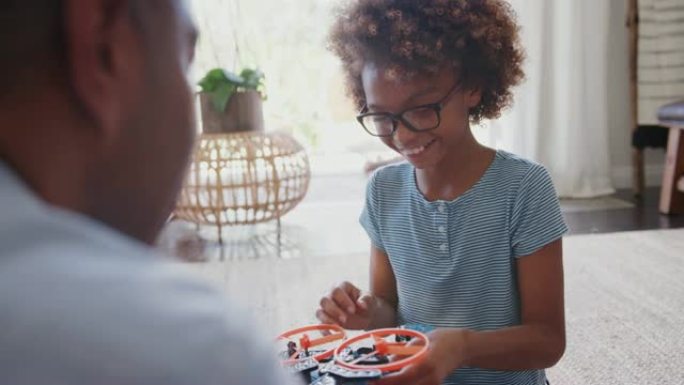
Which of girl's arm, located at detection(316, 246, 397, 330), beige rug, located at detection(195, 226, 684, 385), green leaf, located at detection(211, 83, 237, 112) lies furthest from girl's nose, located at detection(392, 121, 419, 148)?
green leaf, located at detection(211, 83, 237, 112)

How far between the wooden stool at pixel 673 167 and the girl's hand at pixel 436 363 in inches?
76.6

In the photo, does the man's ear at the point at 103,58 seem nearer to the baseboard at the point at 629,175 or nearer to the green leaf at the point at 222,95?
the green leaf at the point at 222,95

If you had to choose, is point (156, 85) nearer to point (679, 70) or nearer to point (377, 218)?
point (377, 218)

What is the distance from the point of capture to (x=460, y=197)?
864mm

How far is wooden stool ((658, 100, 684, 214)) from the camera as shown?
2.37 metres

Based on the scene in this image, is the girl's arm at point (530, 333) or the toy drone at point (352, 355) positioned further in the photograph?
the girl's arm at point (530, 333)

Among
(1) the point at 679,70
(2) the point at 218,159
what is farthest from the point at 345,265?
(1) the point at 679,70

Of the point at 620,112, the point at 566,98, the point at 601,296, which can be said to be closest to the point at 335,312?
the point at 601,296

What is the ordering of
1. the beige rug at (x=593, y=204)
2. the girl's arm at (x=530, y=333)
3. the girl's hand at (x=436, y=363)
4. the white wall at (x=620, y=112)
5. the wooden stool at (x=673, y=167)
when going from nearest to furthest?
1. the girl's hand at (x=436, y=363)
2. the girl's arm at (x=530, y=333)
3. the wooden stool at (x=673, y=167)
4. the beige rug at (x=593, y=204)
5. the white wall at (x=620, y=112)

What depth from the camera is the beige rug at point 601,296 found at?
4.38ft

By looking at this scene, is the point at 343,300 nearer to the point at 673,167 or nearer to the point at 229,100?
the point at 229,100

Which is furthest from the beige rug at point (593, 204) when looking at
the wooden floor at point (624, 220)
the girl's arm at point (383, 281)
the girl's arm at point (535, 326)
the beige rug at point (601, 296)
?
the girl's arm at point (535, 326)

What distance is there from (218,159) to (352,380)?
175 cm

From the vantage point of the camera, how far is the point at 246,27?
3.01 metres
